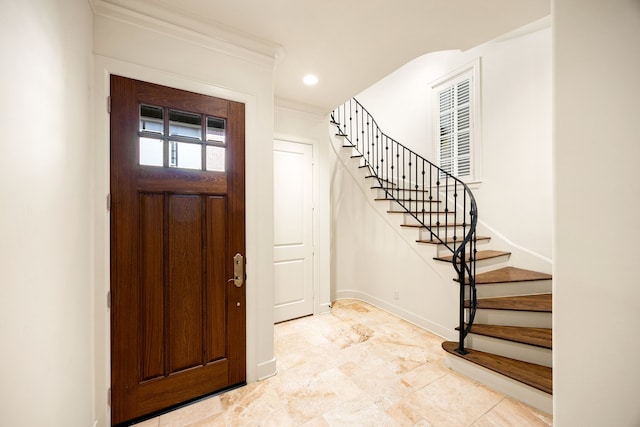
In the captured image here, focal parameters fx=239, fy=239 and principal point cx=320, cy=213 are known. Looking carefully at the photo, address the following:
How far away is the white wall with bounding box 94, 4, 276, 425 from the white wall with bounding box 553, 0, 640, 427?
75.1 inches

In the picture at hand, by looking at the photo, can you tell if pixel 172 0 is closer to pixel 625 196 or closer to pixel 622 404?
pixel 625 196

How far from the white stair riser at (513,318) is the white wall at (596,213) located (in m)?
1.83

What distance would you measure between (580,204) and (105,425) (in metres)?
2.77

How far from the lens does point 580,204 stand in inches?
30.3

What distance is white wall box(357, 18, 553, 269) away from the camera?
9.46 ft

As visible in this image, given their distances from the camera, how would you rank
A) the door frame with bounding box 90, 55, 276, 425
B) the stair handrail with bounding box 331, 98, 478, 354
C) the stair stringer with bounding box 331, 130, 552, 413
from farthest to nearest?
the stair handrail with bounding box 331, 98, 478, 354 < the stair stringer with bounding box 331, 130, 552, 413 < the door frame with bounding box 90, 55, 276, 425

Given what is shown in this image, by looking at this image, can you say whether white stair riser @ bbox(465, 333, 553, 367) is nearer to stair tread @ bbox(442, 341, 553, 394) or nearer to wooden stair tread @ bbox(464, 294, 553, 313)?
stair tread @ bbox(442, 341, 553, 394)

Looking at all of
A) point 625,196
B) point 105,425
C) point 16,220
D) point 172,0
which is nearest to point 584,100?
point 625,196

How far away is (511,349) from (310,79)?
3357mm

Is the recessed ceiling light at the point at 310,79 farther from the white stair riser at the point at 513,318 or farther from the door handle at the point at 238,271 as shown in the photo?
the white stair riser at the point at 513,318

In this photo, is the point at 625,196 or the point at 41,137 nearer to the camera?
the point at 625,196

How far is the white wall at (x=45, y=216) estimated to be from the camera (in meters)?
0.80

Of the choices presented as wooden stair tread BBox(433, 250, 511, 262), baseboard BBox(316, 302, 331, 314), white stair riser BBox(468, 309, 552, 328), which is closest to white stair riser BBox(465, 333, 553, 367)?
white stair riser BBox(468, 309, 552, 328)

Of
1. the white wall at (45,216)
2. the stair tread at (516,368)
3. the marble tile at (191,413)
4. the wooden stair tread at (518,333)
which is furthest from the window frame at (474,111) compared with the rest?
the white wall at (45,216)
